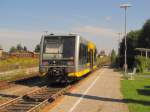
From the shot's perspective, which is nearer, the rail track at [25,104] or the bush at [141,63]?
the rail track at [25,104]

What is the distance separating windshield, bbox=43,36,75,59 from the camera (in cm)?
2284

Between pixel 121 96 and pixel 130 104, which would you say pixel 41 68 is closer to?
pixel 121 96

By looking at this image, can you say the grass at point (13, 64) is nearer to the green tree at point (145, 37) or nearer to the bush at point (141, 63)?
the bush at point (141, 63)

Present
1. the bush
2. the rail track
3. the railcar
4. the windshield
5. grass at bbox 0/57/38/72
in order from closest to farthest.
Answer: the rail track, the railcar, the windshield, the bush, grass at bbox 0/57/38/72

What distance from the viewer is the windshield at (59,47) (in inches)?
899

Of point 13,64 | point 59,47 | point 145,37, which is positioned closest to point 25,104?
point 59,47

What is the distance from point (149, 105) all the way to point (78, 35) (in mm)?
9247

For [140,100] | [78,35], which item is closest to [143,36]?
[78,35]

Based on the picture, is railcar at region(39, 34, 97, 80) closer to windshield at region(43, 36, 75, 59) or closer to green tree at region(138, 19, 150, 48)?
windshield at region(43, 36, 75, 59)

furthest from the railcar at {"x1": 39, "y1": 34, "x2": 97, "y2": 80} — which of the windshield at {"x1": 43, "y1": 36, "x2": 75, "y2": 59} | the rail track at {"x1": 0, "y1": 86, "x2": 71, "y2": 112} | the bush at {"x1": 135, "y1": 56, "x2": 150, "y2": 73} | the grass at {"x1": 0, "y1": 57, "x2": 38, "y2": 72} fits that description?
the bush at {"x1": 135, "y1": 56, "x2": 150, "y2": 73}

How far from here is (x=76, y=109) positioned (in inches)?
555

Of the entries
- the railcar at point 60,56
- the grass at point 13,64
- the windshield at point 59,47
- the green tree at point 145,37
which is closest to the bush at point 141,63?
the grass at point 13,64

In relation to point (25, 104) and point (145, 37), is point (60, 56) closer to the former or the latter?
point (25, 104)

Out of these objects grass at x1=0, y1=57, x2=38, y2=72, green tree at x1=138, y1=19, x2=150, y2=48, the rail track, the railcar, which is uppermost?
green tree at x1=138, y1=19, x2=150, y2=48
